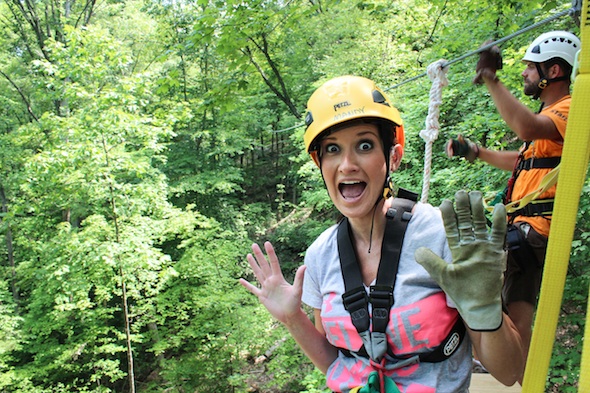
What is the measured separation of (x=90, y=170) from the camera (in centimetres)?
704

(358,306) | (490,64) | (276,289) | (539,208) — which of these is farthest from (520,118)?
(276,289)

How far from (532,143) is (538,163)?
0.12 m

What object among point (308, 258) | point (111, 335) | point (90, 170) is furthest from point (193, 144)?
point (308, 258)

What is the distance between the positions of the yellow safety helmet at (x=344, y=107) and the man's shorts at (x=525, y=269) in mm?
841

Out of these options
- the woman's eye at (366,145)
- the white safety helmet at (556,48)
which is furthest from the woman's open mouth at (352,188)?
the white safety helmet at (556,48)

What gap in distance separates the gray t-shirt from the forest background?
8.14 ft

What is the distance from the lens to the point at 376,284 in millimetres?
1249

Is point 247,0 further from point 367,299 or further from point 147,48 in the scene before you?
point 147,48

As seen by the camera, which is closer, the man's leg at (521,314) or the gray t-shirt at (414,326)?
the gray t-shirt at (414,326)

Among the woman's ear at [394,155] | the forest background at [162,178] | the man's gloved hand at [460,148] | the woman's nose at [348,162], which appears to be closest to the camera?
the woman's nose at [348,162]

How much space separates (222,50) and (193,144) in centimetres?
1193

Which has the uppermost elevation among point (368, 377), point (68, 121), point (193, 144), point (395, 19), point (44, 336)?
point (395, 19)

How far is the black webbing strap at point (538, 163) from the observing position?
5.80ft

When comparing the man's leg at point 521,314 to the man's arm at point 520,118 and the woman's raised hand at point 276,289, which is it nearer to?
the man's arm at point 520,118
